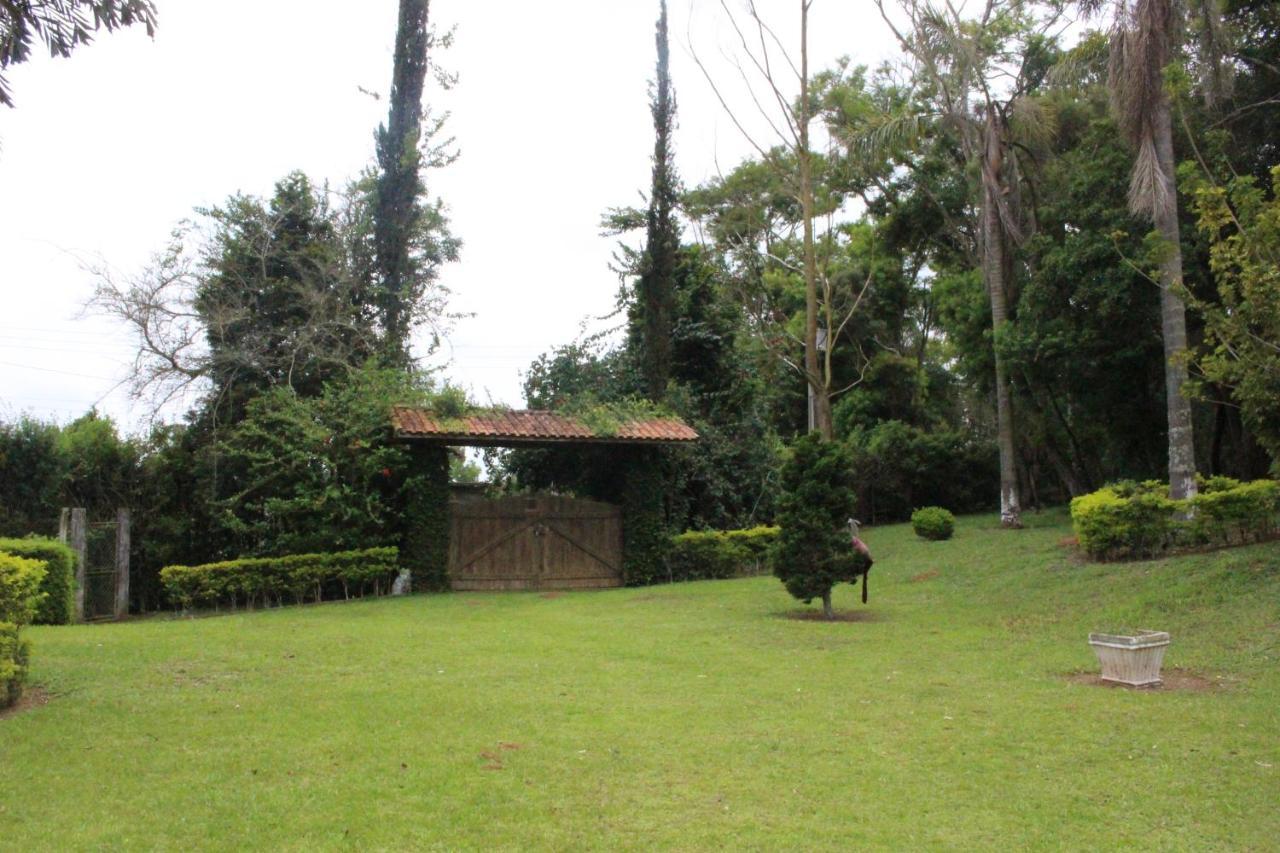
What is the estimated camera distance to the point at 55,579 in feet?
44.8

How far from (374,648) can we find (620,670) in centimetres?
304

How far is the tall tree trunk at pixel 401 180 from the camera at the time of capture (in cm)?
2148

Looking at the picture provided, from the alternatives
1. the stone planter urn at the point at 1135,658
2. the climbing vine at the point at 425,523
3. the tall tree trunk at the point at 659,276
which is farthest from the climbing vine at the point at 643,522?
the stone planter urn at the point at 1135,658

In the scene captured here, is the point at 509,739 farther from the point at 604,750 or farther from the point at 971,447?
the point at 971,447

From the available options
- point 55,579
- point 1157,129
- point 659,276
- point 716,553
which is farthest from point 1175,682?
point 659,276

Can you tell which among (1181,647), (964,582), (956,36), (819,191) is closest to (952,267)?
(819,191)

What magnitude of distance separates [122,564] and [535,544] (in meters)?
7.24

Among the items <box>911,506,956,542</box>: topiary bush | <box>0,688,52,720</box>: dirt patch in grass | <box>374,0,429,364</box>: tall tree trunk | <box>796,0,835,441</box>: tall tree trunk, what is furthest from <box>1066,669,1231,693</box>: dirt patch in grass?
<box>374,0,429,364</box>: tall tree trunk

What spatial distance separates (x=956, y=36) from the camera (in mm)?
20953

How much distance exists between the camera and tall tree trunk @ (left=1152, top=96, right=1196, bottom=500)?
611 inches

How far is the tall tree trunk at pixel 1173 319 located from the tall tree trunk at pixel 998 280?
6.51 m

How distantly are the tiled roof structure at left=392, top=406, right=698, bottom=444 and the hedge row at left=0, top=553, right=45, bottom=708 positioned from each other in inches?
363

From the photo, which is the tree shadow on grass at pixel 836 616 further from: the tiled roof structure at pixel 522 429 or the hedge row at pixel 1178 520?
the tiled roof structure at pixel 522 429

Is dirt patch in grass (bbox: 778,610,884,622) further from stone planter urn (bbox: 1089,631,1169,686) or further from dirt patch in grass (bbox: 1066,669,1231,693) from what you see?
stone planter urn (bbox: 1089,631,1169,686)
